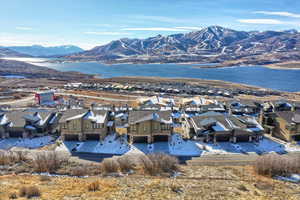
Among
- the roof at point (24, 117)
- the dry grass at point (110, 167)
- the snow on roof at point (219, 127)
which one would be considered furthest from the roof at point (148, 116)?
the roof at point (24, 117)

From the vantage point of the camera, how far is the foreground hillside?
2027 cm

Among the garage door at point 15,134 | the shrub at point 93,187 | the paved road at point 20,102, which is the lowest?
the garage door at point 15,134

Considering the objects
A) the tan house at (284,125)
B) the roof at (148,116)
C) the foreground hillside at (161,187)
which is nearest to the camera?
the foreground hillside at (161,187)

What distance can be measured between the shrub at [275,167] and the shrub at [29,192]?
26.1 metres

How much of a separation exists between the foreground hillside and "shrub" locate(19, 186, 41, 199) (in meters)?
0.53

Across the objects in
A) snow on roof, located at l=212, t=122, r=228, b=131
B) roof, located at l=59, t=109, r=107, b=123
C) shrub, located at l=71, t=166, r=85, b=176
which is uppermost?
roof, located at l=59, t=109, r=107, b=123

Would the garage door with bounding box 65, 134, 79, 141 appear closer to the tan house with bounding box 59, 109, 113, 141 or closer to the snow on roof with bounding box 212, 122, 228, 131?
the tan house with bounding box 59, 109, 113, 141

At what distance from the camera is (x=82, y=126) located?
126 feet

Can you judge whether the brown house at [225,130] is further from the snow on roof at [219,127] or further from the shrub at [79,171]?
the shrub at [79,171]

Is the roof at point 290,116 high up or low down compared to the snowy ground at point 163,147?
up

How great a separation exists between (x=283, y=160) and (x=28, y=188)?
29968 millimetres

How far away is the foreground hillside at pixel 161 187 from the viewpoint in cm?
2027

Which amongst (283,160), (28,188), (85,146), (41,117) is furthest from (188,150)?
(41,117)

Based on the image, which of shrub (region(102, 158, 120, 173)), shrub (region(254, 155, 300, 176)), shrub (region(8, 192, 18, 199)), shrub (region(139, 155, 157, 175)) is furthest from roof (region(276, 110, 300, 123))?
shrub (region(8, 192, 18, 199))
